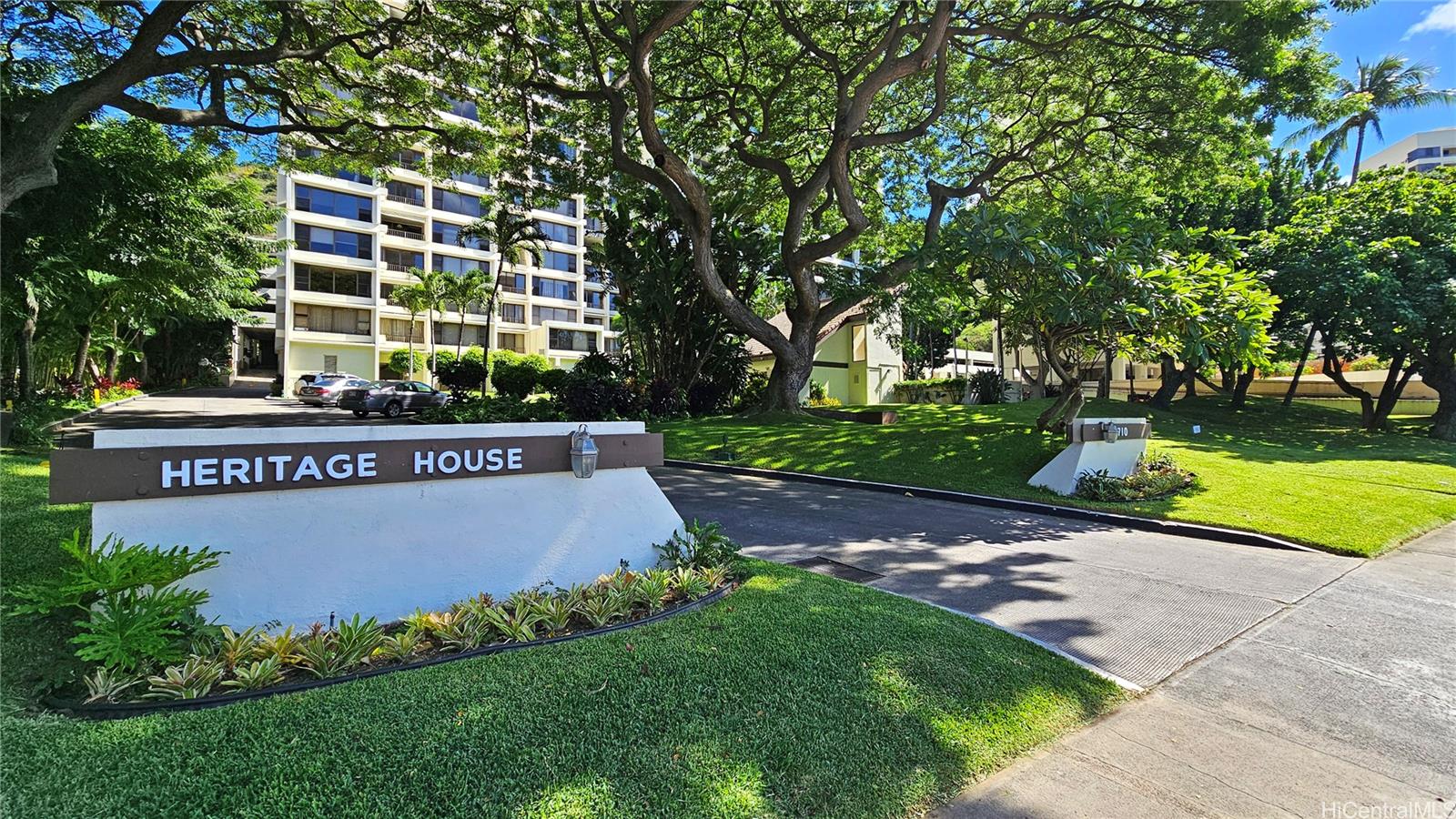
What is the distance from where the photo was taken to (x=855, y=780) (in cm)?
273

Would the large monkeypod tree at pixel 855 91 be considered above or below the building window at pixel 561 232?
below

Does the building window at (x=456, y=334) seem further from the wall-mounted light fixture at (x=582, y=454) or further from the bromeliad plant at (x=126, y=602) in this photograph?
the bromeliad plant at (x=126, y=602)

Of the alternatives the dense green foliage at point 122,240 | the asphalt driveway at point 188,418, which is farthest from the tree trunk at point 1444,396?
the dense green foliage at point 122,240

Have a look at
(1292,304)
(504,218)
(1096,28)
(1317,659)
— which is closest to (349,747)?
(1317,659)

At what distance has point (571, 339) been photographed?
171ft

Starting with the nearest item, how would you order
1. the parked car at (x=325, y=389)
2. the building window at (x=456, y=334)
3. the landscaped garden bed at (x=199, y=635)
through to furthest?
1. the landscaped garden bed at (x=199, y=635)
2. the parked car at (x=325, y=389)
3. the building window at (x=456, y=334)

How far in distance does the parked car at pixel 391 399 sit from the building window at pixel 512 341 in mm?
23660

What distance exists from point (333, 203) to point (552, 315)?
Result: 1658cm

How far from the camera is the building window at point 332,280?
39156 mm

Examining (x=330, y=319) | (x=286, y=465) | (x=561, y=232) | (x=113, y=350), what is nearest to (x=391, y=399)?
(x=113, y=350)

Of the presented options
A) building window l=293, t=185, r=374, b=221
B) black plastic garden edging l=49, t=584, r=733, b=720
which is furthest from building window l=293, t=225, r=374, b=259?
black plastic garden edging l=49, t=584, r=733, b=720

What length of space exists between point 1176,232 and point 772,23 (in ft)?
31.2

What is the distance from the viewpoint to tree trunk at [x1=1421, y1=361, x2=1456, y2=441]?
19.1 metres

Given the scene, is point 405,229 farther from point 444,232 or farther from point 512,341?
point 512,341
